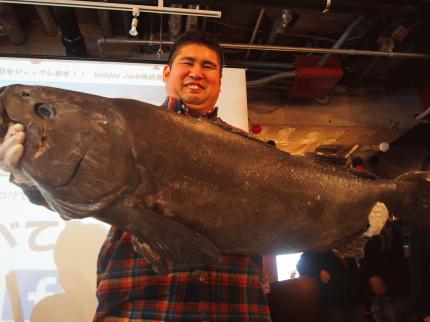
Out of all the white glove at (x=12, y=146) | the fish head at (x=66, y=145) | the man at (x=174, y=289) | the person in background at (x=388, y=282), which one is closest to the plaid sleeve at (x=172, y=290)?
the man at (x=174, y=289)

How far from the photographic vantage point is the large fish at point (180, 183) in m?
1.11

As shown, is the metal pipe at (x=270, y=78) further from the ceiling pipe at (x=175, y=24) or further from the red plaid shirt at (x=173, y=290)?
the red plaid shirt at (x=173, y=290)

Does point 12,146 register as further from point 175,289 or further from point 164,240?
point 175,289

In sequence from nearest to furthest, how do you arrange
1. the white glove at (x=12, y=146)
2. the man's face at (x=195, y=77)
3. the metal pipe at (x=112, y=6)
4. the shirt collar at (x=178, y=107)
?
the white glove at (x=12, y=146)
the shirt collar at (x=178, y=107)
the man's face at (x=195, y=77)
the metal pipe at (x=112, y=6)

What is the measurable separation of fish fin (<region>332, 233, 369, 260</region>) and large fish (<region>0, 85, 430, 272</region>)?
1.1 inches

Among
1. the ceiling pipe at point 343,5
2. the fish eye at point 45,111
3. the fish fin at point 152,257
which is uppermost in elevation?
the ceiling pipe at point 343,5

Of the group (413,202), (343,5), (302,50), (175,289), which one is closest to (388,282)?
(413,202)

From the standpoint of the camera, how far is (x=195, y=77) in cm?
173

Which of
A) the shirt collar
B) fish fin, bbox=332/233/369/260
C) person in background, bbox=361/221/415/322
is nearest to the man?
fish fin, bbox=332/233/369/260

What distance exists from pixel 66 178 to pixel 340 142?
4.87 meters

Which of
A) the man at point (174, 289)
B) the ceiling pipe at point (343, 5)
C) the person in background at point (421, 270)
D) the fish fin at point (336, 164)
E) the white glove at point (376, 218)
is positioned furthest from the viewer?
the ceiling pipe at point (343, 5)

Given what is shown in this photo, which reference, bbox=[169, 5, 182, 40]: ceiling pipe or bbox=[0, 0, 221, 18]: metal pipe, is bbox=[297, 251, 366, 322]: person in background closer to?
bbox=[0, 0, 221, 18]: metal pipe

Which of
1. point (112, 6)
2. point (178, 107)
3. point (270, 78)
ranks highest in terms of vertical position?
A: point (270, 78)

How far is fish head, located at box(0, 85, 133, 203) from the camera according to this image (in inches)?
42.6
